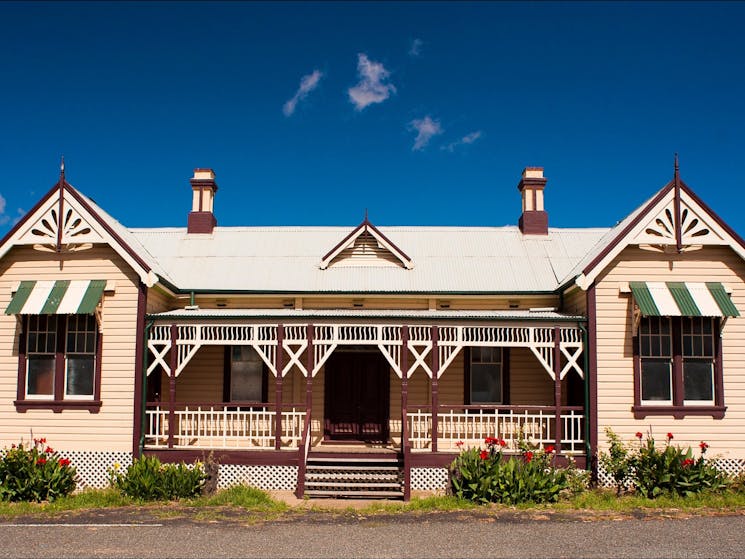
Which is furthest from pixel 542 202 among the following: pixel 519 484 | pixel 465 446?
pixel 519 484

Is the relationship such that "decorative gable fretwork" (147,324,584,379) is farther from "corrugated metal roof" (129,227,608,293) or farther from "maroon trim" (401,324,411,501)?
"corrugated metal roof" (129,227,608,293)

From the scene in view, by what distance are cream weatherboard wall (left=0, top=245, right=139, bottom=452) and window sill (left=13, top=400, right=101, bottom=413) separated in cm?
9

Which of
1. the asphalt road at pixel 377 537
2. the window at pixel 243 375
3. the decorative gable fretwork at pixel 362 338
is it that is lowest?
the asphalt road at pixel 377 537

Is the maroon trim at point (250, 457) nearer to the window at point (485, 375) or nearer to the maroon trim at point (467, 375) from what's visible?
the maroon trim at point (467, 375)

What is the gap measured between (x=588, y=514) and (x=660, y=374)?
3.97 meters

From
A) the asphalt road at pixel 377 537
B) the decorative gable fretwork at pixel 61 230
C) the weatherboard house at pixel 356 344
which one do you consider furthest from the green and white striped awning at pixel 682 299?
the decorative gable fretwork at pixel 61 230

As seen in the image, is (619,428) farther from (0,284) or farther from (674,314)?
(0,284)

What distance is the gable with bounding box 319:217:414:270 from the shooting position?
18.0 meters

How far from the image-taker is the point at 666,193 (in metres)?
14.8

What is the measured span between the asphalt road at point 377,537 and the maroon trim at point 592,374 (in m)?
2.51

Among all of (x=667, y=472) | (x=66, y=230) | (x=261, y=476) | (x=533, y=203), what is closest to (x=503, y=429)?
(x=667, y=472)

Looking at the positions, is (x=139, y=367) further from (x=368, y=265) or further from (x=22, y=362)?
(x=368, y=265)

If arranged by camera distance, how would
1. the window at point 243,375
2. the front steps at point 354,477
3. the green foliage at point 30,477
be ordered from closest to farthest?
the green foliage at point 30,477, the front steps at point 354,477, the window at point 243,375

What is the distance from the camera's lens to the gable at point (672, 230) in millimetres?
14633
